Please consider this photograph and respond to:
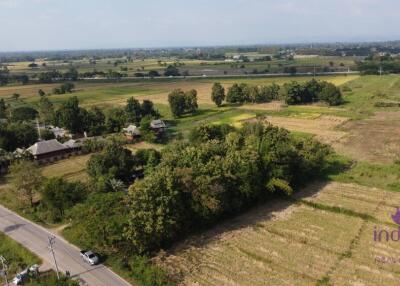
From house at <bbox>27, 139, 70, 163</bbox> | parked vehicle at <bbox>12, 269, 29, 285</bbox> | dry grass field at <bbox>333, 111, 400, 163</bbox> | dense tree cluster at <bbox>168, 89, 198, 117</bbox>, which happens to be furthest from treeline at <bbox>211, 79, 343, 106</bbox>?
parked vehicle at <bbox>12, 269, 29, 285</bbox>

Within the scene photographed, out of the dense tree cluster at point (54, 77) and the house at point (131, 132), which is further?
the dense tree cluster at point (54, 77)

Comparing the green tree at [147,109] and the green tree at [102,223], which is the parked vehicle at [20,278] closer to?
the green tree at [102,223]

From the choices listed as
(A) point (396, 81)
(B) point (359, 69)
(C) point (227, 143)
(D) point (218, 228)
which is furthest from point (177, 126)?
(B) point (359, 69)

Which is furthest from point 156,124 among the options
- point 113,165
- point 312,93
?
point 312,93

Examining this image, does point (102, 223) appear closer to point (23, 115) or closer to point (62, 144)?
point (62, 144)

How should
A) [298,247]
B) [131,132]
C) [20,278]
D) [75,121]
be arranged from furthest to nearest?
1. [75,121]
2. [131,132]
3. [298,247]
4. [20,278]

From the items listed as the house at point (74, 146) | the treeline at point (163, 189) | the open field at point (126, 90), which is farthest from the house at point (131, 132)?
the open field at point (126, 90)
